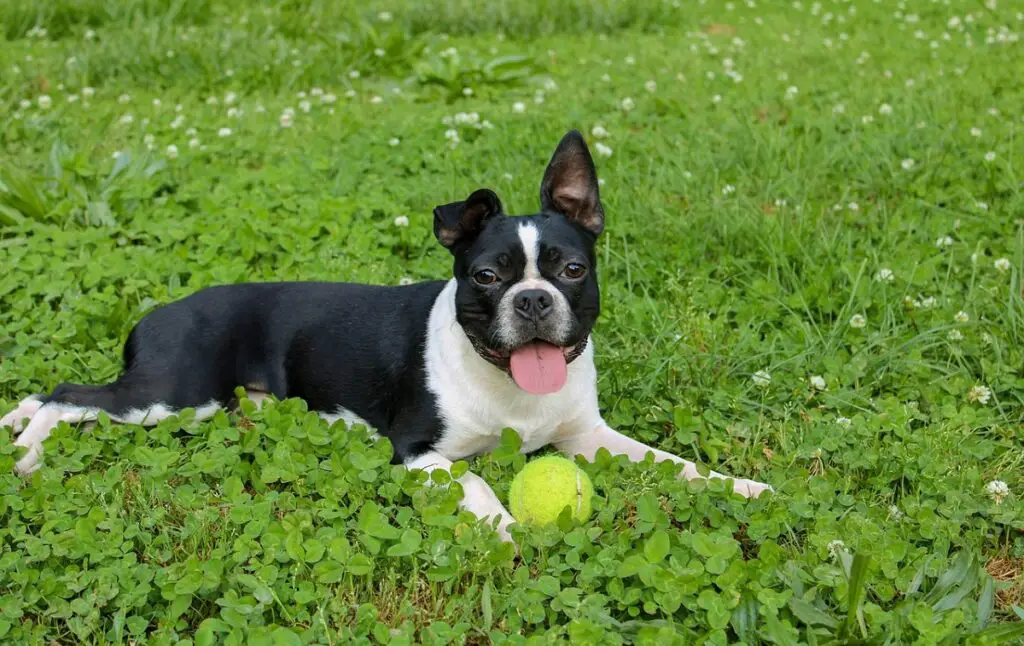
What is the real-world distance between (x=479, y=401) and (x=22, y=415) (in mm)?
1872

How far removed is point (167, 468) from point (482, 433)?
113 centimetres

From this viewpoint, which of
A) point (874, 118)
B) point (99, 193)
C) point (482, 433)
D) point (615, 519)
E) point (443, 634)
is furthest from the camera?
point (874, 118)

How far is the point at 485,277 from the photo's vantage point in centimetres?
350

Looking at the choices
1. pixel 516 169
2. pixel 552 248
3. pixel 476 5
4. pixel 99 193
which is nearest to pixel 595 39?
pixel 476 5

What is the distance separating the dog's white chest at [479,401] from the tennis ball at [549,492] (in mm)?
359

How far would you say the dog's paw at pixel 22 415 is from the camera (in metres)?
3.95

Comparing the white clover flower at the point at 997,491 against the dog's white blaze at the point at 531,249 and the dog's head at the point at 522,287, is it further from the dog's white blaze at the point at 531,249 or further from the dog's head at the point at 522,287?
the dog's white blaze at the point at 531,249

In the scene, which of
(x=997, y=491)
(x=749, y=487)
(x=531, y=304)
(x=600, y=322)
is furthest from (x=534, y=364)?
(x=997, y=491)

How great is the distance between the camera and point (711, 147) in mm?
6438

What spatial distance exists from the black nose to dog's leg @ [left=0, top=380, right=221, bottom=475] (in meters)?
1.50

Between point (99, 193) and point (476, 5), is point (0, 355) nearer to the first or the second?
point (99, 193)

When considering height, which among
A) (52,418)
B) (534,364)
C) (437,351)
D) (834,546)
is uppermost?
(534,364)

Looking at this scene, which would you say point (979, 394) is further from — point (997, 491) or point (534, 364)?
point (534, 364)

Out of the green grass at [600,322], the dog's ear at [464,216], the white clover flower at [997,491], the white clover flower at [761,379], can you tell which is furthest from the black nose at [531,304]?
the white clover flower at [997,491]
